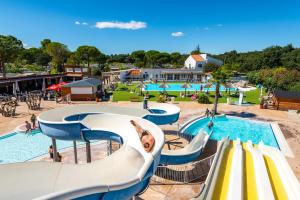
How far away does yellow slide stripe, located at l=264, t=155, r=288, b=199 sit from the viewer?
9.16 m

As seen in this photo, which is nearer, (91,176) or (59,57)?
(91,176)

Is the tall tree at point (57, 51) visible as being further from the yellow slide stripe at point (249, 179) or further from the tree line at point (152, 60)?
the yellow slide stripe at point (249, 179)

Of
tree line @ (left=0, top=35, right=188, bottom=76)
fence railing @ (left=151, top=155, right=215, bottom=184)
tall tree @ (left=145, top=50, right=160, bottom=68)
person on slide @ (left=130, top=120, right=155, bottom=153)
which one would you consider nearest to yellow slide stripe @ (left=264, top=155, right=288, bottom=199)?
fence railing @ (left=151, top=155, right=215, bottom=184)

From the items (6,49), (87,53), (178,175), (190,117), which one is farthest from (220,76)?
(87,53)

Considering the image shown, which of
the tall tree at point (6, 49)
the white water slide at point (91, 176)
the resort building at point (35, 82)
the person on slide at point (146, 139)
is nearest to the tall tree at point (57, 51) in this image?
the tall tree at point (6, 49)

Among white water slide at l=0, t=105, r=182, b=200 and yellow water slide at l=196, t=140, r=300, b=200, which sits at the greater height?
white water slide at l=0, t=105, r=182, b=200

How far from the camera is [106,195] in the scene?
5.23 m

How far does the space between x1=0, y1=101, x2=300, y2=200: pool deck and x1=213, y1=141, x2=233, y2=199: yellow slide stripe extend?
58.6 inches

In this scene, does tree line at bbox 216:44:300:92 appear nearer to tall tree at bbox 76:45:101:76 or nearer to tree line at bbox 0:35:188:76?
tree line at bbox 0:35:188:76

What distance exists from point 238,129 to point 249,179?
12.6 m

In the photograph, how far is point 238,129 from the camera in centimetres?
2189

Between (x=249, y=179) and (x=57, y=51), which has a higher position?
(x=57, y=51)

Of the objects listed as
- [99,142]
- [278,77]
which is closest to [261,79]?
[278,77]

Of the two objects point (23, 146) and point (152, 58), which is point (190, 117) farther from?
point (152, 58)
